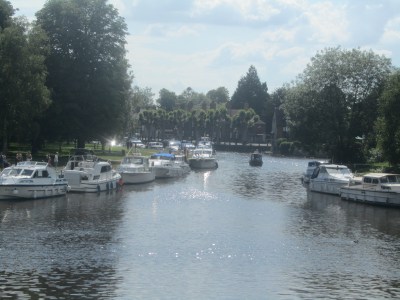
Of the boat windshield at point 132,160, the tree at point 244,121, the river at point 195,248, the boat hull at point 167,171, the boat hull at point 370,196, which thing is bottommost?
the river at point 195,248

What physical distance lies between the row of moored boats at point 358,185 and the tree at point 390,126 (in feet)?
17.1

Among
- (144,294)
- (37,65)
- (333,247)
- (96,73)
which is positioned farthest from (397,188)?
(96,73)

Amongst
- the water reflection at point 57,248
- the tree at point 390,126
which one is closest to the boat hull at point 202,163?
the tree at point 390,126

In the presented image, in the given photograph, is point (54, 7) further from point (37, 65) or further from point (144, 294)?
point (144, 294)

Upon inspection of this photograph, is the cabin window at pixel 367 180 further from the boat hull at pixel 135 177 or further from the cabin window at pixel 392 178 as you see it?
the boat hull at pixel 135 177

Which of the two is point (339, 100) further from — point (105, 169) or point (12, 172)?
point (12, 172)

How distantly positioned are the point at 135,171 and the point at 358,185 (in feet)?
71.5

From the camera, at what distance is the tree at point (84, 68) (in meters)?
87.8

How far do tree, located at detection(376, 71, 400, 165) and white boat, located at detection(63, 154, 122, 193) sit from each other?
25.4 metres

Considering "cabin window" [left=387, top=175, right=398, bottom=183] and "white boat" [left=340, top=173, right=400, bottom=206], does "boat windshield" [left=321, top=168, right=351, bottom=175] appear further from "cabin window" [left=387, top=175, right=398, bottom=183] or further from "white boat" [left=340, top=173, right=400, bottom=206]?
"cabin window" [left=387, top=175, right=398, bottom=183]

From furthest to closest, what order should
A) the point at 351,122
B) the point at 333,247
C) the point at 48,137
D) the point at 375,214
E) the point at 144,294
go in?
the point at 351,122
the point at 48,137
the point at 375,214
the point at 333,247
the point at 144,294

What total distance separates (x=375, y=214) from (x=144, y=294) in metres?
28.9

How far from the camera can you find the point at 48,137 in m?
88.4

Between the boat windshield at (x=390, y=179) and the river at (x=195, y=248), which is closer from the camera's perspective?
the river at (x=195, y=248)
